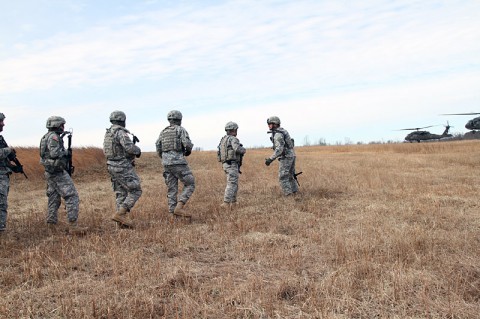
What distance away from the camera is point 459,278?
468cm

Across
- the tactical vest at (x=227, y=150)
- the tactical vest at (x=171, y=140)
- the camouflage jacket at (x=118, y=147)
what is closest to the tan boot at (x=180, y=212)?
the tactical vest at (x=171, y=140)

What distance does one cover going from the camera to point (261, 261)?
5684 mm

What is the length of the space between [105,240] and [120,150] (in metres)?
2.07

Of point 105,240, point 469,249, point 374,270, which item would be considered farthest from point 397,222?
point 105,240

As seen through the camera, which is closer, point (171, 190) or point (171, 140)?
point (171, 140)

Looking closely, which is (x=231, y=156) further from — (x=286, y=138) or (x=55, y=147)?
(x=55, y=147)

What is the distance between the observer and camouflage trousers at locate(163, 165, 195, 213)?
30.7 feet

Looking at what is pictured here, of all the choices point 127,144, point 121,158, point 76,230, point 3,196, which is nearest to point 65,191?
point 76,230

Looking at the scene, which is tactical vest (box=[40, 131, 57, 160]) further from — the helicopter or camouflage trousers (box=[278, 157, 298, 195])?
the helicopter

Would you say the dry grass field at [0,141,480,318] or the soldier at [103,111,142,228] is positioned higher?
the soldier at [103,111,142,228]

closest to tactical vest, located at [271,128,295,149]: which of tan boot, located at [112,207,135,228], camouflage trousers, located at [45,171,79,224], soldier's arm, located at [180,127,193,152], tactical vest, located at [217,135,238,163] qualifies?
tactical vest, located at [217,135,238,163]

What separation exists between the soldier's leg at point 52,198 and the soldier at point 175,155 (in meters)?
2.31

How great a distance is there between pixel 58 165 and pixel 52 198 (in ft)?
3.05

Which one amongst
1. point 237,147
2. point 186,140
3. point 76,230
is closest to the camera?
point 76,230
